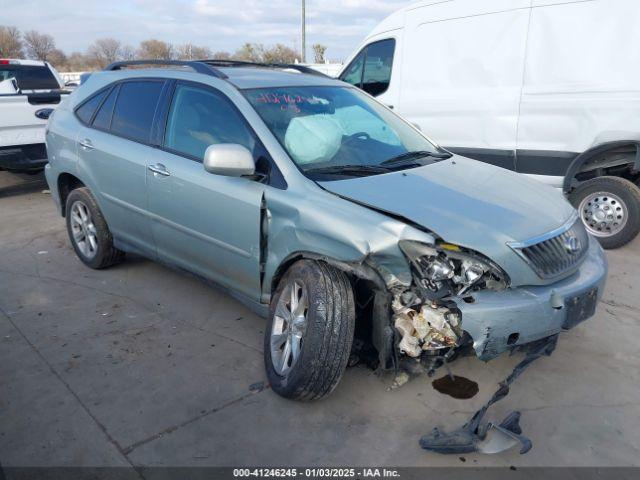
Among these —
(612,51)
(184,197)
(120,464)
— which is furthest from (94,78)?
(612,51)

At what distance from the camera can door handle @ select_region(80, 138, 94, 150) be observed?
438cm

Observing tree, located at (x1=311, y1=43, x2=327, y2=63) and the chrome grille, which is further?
tree, located at (x1=311, y1=43, x2=327, y2=63)

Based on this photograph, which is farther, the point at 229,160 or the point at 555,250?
the point at 229,160

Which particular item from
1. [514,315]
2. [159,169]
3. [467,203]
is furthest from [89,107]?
[514,315]

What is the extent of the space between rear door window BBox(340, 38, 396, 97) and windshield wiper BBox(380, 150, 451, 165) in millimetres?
3188

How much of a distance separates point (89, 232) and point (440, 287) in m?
3.33

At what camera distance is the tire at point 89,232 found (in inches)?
179

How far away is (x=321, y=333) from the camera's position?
268 centimetres

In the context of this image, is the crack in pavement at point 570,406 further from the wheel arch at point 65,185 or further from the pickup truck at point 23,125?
the pickup truck at point 23,125

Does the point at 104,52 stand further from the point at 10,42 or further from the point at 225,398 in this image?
the point at 225,398

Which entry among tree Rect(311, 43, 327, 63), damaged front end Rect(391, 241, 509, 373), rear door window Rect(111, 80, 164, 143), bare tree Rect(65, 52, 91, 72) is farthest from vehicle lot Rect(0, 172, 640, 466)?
bare tree Rect(65, 52, 91, 72)

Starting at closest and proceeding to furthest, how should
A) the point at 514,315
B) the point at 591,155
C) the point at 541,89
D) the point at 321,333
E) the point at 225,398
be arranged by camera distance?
1. the point at 514,315
2. the point at 321,333
3. the point at 225,398
4. the point at 591,155
5. the point at 541,89

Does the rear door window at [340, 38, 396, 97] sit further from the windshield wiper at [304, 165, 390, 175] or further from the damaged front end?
the damaged front end

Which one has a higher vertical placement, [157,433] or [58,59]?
[157,433]
